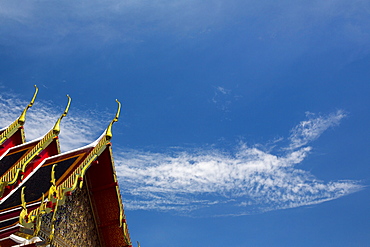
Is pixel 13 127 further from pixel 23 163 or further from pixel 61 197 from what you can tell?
pixel 61 197

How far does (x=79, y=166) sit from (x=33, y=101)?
437 cm

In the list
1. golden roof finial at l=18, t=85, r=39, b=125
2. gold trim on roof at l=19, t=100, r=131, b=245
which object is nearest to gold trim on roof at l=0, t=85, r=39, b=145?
golden roof finial at l=18, t=85, r=39, b=125

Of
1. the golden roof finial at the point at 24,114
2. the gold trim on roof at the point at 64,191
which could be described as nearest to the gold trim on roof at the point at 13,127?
the golden roof finial at the point at 24,114

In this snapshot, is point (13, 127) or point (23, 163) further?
point (13, 127)

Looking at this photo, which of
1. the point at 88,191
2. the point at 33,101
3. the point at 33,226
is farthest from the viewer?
the point at 33,101

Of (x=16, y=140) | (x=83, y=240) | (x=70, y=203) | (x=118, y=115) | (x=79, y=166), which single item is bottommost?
(x=83, y=240)

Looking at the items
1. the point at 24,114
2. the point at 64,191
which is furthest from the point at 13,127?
the point at 64,191

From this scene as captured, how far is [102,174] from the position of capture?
28.7 ft

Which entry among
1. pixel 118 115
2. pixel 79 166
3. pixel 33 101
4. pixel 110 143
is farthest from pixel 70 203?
pixel 33 101

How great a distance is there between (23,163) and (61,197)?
70.3 inches

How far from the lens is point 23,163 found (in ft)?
25.0

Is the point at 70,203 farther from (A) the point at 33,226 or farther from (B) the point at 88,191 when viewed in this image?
(A) the point at 33,226

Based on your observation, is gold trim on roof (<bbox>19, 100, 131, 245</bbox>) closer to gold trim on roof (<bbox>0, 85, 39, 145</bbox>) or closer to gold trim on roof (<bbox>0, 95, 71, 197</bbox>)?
gold trim on roof (<bbox>0, 95, 71, 197</bbox>)

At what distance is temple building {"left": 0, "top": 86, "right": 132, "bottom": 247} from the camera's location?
5.88 m
